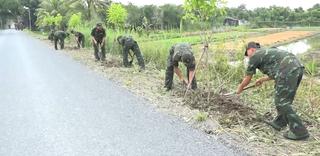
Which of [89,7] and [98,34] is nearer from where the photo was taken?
[98,34]

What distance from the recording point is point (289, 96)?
7.21 meters

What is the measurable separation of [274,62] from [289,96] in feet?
1.89

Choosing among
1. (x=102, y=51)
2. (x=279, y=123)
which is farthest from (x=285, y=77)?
(x=102, y=51)

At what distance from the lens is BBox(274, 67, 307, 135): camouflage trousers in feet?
23.3

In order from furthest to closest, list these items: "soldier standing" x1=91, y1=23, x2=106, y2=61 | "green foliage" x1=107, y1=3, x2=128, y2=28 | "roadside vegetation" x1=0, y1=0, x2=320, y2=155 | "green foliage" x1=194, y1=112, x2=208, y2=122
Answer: "green foliage" x1=107, y1=3, x2=128, y2=28
"soldier standing" x1=91, y1=23, x2=106, y2=61
"green foliage" x1=194, y1=112, x2=208, y2=122
"roadside vegetation" x1=0, y1=0, x2=320, y2=155

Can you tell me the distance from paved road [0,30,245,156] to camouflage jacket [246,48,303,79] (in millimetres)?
1414

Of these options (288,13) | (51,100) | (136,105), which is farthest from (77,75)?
(288,13)

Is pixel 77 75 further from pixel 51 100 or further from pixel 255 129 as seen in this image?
pixel 255 129

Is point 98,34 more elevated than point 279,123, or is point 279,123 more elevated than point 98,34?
point 98,34

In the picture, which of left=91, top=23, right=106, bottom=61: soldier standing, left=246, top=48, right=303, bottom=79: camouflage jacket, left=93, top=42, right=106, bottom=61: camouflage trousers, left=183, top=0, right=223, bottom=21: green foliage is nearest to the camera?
left=246, top=48, right=303, bottom=79: camouflage jacket

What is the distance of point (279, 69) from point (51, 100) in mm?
5391

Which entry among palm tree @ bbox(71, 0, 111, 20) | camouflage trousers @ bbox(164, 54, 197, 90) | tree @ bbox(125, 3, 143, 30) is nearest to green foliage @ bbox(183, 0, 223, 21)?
camouflage trousers @ bbox(164, 54, 197, 90)

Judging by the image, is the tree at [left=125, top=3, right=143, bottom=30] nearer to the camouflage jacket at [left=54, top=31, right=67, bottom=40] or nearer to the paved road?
the camouflage jacket at [left=54, top=31, right=67, bottom=40]

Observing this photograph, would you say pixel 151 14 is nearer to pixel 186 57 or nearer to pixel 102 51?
pixel 102 51
